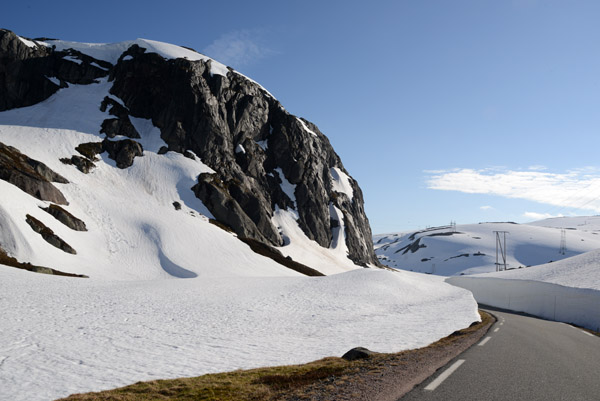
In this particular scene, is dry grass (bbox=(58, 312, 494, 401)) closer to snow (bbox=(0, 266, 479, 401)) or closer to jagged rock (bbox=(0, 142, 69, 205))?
snow (bbox=(0, 266, 479, 401))

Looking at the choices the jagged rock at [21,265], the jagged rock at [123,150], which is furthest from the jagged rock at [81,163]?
the jagged rock at [21,265]

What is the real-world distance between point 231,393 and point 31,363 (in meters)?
7.93

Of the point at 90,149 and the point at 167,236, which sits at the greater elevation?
the point at 90,149

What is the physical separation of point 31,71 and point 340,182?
98.6 metres

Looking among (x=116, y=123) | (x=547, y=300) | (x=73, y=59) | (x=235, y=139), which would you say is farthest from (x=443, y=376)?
(x=73, y=59)

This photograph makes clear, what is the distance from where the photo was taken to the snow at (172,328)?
12.8 m

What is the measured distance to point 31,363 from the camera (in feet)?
42.4

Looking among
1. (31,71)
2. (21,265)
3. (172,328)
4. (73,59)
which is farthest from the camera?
(73,59)

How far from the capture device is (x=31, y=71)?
100m

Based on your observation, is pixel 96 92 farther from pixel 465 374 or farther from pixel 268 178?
pixel 465 374

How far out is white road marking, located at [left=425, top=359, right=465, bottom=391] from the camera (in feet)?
26.9

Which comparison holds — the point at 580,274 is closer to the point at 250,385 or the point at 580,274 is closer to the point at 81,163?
the point at 250,385

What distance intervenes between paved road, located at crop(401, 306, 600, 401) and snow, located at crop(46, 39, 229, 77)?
11201 cm

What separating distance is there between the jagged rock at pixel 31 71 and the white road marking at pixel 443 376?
11478cm
